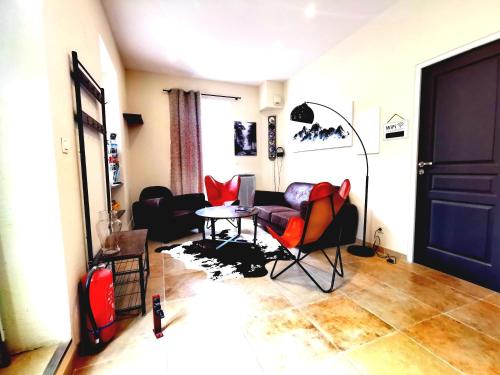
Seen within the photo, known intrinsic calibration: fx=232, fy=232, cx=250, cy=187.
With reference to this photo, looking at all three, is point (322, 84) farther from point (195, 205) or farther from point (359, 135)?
point (195, 205)

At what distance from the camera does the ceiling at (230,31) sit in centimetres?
254

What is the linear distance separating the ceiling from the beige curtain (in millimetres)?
531

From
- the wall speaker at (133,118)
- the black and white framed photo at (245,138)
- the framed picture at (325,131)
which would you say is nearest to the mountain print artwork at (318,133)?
the framed picture at (325,131)

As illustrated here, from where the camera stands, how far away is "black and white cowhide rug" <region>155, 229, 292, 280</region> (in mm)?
2336

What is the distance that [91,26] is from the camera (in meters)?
2.06

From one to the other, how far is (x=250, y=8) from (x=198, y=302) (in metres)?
3.02

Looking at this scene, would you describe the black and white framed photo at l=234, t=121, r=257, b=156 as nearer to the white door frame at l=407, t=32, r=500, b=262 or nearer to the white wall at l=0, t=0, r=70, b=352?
the white door frame at l=407, t=32, r=500, b=262

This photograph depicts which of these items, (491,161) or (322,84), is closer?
(491,161)

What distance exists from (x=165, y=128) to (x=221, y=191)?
1643 mm

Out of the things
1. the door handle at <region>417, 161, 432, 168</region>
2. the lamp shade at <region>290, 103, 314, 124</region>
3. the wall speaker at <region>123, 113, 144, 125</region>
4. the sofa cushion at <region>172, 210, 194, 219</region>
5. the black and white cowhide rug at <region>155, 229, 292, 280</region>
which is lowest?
the black and white cowhide rug at <region>155, 229, 292, 280</region>

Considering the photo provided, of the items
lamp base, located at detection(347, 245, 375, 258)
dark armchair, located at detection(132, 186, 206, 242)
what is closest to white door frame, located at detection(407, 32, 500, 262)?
lamp base, located at detection(347, 245, 375, 258)

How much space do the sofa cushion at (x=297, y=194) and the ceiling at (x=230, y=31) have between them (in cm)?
209

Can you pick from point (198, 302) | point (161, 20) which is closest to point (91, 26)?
point (161, 20)

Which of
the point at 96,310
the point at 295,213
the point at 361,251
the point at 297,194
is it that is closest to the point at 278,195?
the point at 297,194
